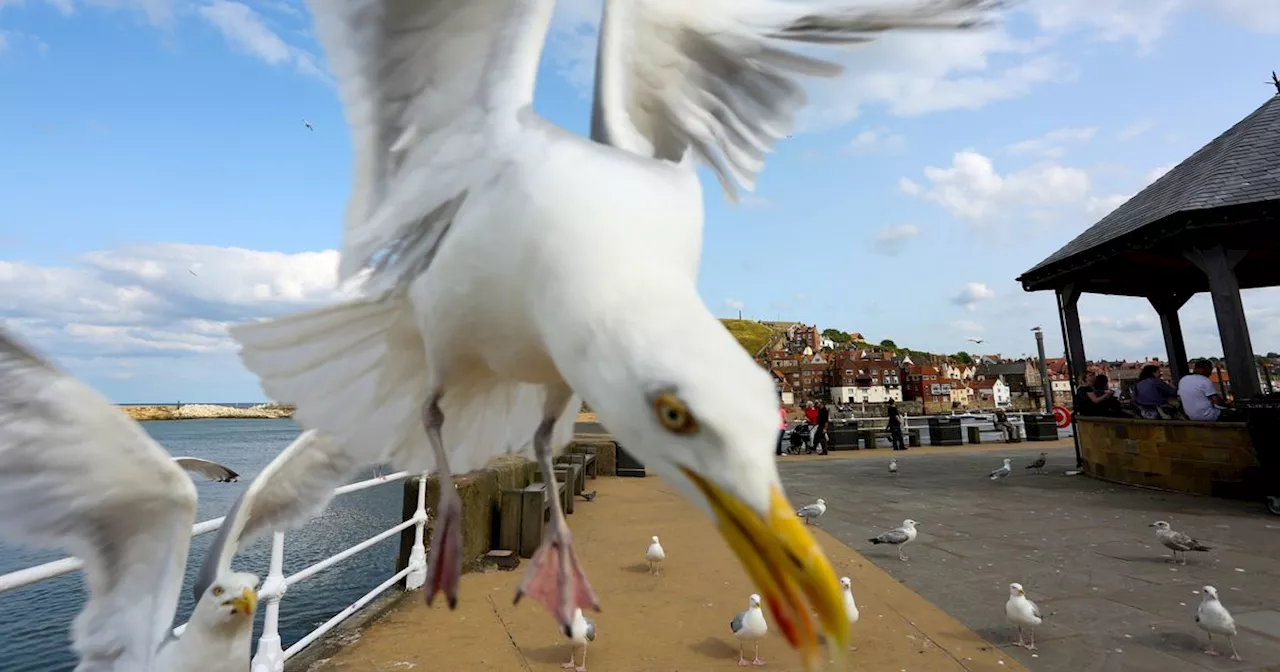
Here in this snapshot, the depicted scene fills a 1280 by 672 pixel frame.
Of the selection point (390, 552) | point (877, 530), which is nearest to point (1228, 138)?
point (877, 530)

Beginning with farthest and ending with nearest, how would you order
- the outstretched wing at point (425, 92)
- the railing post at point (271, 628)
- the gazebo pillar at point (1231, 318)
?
the gazebo pillar at point (1231, 318), the railing post at point (271, 628), the outstretched wing at point (425, 92)

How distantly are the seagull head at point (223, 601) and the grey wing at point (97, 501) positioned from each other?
0.10m

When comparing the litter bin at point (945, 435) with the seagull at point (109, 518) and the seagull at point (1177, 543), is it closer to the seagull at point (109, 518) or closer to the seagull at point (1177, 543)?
the seagull at point (1177, 543)

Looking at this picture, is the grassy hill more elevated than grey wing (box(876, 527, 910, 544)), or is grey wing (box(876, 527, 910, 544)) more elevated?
the grassy hill

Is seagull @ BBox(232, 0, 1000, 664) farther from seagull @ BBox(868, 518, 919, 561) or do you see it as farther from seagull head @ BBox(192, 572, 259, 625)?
seagull @ BBox(868, 518, 919, 561)

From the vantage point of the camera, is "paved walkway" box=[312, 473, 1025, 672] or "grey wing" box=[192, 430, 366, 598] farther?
"paved walkway" box=[312, 473, 1025, 672]

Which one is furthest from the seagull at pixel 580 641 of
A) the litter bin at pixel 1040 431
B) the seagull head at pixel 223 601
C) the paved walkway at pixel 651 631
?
the litter bin at pixel 1040 431

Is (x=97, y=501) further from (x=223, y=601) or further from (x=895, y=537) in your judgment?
(x=895, y=537)

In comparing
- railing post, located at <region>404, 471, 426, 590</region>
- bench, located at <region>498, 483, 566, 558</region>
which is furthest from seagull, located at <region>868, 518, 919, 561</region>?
railing post, located at <region>404, 471, 426, 590</region>

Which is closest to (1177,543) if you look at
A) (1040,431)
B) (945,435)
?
(945,435)

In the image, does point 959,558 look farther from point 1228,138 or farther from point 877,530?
point 1228,138

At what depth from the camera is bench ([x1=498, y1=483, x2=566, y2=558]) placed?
18.0 feet

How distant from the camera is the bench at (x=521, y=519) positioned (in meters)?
5.49

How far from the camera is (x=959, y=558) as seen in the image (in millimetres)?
5480
